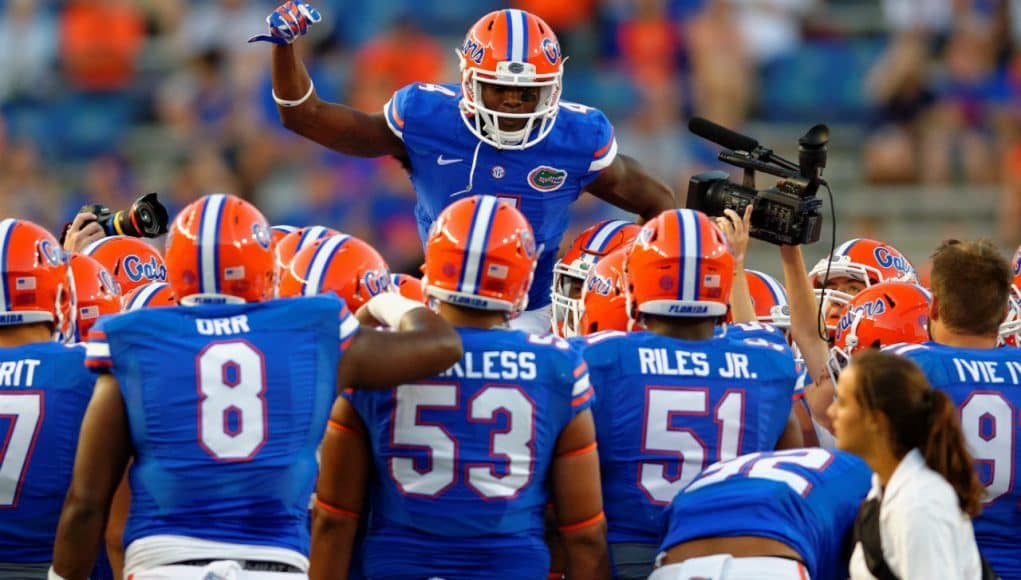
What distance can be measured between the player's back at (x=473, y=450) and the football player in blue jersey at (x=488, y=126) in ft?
6.80

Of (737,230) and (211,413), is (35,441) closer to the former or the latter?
(211,413)

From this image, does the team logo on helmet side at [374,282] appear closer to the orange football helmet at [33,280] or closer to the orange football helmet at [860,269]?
the orange football helmet at [33,280]

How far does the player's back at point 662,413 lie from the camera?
5.87m

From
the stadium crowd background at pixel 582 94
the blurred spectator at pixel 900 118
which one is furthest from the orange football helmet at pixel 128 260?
the blurred spectator at pixel 900 118

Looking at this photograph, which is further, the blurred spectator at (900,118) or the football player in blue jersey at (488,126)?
the blurred spectator at (900,118)

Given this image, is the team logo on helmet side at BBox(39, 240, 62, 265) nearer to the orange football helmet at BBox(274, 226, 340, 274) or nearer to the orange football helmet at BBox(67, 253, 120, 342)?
the orange football helmet at BBox(67, 253, 120, 342)

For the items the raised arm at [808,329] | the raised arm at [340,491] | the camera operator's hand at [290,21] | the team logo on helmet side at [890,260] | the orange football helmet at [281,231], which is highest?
the camera operator's hand at [290,21]

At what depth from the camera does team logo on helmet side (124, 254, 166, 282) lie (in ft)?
25.6

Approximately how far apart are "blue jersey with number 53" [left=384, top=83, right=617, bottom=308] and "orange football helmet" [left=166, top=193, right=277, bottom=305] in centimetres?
221

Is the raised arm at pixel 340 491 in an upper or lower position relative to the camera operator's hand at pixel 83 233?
lower

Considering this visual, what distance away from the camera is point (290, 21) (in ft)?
23.9

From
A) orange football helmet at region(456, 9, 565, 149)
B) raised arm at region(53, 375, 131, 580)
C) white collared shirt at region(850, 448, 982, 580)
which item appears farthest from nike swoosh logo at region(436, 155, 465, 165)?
white collared shirt at region(850, 448, 982, 580)

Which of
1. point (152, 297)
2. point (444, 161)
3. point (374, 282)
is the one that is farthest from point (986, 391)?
point (152, 297)

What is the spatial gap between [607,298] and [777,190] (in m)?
0.92
